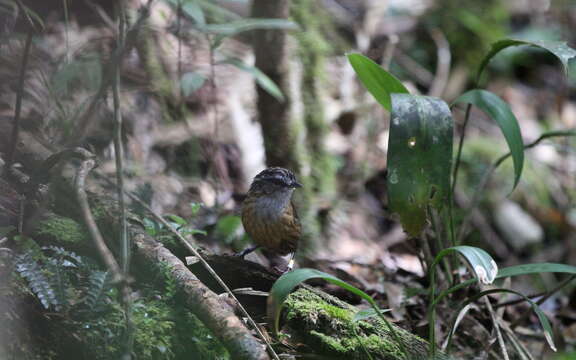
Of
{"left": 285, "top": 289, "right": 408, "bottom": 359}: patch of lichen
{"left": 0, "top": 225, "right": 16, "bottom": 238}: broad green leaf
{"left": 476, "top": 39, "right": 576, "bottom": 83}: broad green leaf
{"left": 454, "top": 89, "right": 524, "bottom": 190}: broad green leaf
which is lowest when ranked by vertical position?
{"left": 285, "top": 289, "right": 408, "bottom": 359}: patch of lichen

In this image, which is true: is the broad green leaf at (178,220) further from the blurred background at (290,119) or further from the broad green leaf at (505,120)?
the broad green leaf at (505,120)

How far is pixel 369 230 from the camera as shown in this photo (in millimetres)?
6242

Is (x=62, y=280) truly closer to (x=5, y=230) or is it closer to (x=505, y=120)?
(x=5, y=230)

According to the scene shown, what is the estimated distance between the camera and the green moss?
2.57 meters

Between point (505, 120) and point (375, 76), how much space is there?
66 centimetres

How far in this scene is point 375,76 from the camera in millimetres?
2645

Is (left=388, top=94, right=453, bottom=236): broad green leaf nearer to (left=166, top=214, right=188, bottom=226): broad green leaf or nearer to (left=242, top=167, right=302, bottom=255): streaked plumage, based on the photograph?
(left=166, top=214, right=188, bottom=226): broad green leaf

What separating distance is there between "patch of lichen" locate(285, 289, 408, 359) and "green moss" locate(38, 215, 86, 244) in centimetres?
94

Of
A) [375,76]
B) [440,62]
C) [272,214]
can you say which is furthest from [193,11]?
[440,62]

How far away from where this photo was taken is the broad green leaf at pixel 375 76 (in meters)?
2.62

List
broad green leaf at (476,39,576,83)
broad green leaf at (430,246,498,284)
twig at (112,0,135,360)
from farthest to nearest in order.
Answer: broad green leaf at (476,39,576,83) < broad green leaf at (430,246,498,284) < twig at (112,0,135,360)

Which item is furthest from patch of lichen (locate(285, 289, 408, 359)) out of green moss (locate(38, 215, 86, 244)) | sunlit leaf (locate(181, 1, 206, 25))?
sunlit leaf (locate(181, 1, 206, 25))

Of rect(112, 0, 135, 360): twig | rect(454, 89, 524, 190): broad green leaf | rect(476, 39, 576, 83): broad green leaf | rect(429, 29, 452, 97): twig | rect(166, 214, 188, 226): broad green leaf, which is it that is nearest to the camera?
rect(112, 0, 135, 360): twig

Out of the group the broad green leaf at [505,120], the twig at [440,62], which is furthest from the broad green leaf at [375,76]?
the twig at [440,62]
